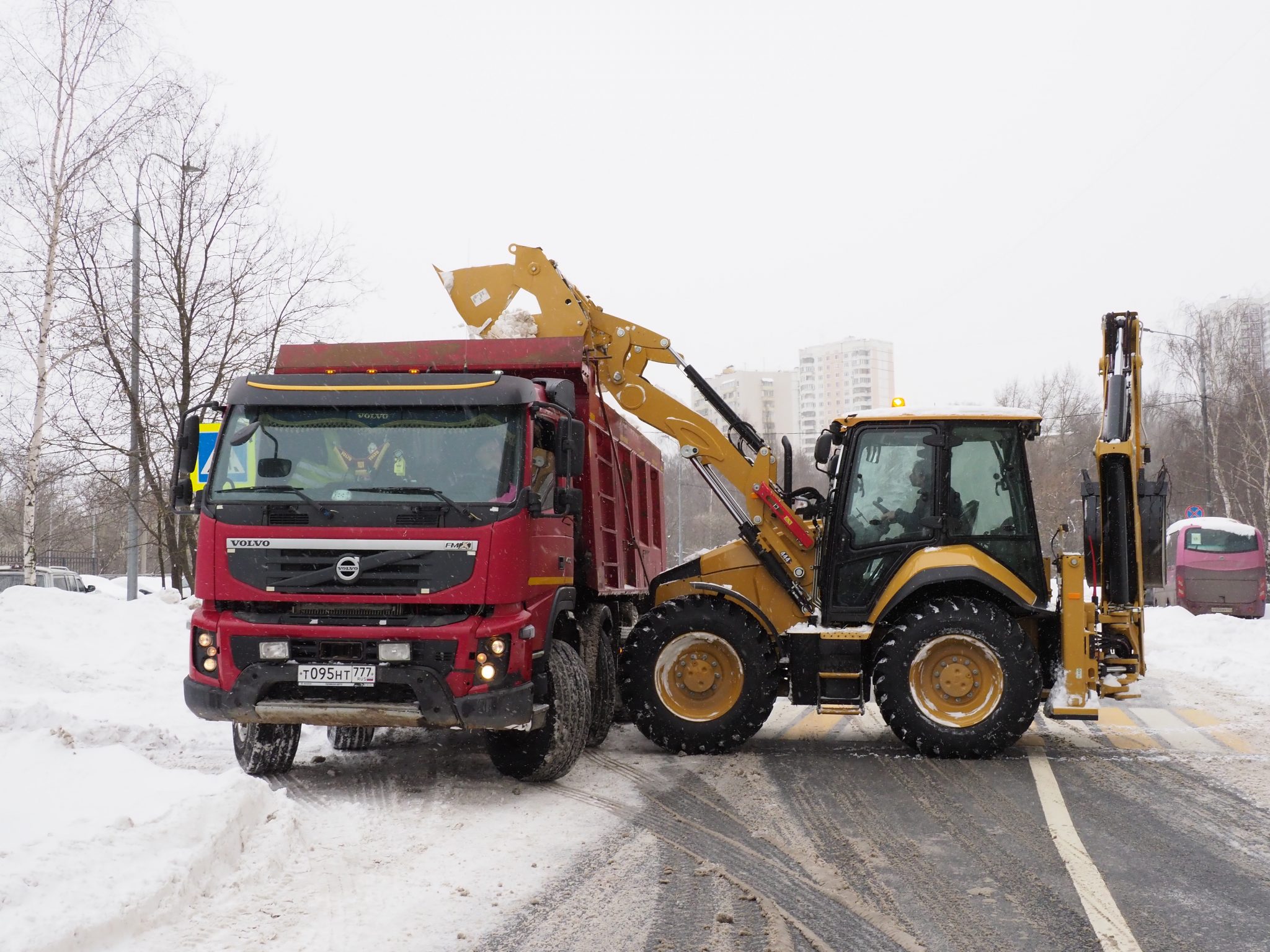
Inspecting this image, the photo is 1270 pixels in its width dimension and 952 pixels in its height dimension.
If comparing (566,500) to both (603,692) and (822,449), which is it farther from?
(822,449)

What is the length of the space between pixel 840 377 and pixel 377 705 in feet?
217

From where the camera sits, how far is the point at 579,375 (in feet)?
28.2

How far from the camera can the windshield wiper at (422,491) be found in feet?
22.6

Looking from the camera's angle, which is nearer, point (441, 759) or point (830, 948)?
point (830, 948)

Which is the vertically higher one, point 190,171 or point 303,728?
point 190,171

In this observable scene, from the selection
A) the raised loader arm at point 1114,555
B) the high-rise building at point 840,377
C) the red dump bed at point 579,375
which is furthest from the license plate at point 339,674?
the high-rise building at point 840,377

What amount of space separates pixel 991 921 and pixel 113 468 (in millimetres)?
17658

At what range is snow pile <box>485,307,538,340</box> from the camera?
9.35m

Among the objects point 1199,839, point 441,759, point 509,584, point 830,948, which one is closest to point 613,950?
point 830,948

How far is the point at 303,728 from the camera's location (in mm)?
9930

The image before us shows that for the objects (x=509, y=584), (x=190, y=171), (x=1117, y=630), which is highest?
(x=190, y=171)

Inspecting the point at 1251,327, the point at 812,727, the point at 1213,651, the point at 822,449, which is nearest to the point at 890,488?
the point at 822,449

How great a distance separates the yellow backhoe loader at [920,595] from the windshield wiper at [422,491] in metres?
2.47

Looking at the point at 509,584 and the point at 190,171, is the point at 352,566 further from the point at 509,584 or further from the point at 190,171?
the point at 190,171
